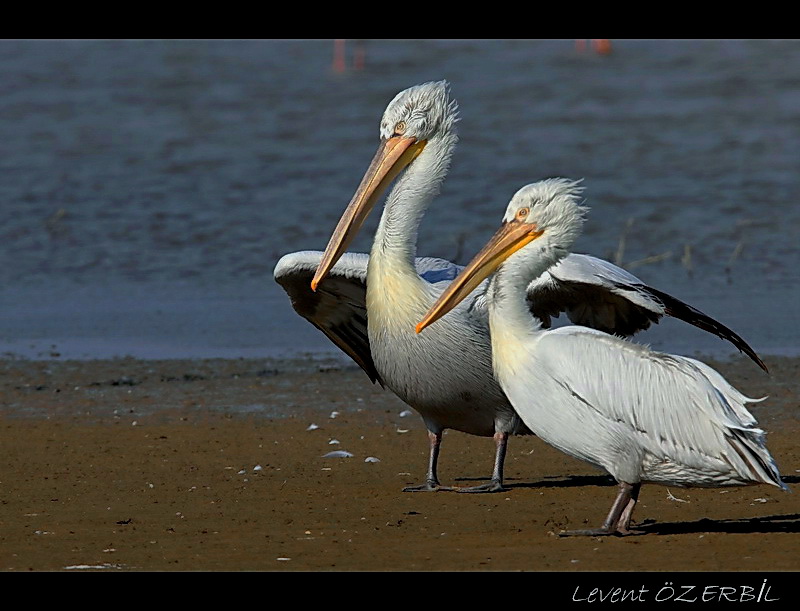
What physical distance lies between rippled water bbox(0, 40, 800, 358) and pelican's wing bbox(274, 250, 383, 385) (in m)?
2.14

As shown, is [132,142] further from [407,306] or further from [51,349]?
[407,306]

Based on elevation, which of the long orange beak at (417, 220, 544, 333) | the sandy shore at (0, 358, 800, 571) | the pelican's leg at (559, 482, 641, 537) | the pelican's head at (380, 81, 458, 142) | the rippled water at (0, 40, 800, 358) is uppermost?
the pelican's head at (380, 81, 458, 142)

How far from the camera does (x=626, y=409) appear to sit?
4910 mm

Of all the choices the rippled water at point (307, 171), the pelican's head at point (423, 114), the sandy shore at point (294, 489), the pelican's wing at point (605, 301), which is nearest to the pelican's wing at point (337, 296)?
the sandy shore at point (294, 489)

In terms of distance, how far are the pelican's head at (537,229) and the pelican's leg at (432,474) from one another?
1029 mm

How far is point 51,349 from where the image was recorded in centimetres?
912

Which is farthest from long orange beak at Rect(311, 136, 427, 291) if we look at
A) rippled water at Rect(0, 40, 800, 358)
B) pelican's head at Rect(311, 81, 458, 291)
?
rippled water at Rect(0, 40, 800, 358)

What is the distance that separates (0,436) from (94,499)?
1.46 m

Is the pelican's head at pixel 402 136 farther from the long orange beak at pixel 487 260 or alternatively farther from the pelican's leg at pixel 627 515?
the pelican's leg at pixel 627 515

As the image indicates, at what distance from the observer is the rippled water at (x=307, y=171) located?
10.2m

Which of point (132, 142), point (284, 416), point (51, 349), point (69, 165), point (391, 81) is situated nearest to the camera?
point (284, 416)

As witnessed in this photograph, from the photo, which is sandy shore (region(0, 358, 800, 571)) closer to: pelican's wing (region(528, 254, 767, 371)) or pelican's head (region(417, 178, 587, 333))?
pelican's wing (region(528, 254, 767, 371))

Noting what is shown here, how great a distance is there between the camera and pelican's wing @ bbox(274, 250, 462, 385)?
6.54 m

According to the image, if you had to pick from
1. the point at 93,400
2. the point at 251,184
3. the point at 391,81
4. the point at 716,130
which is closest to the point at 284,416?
the point at 93,400
